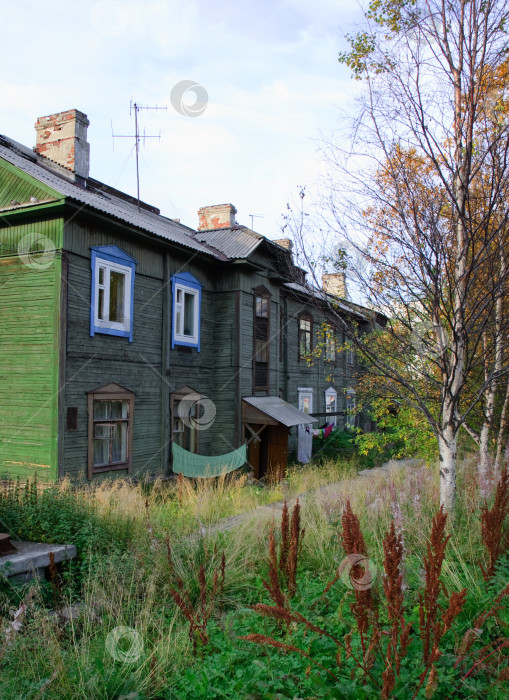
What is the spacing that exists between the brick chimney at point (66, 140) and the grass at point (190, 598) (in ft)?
28.2

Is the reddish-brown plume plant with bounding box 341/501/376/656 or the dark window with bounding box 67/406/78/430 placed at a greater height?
the dark window with bounding box 67/406/78/430

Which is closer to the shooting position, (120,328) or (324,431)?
(120,328)

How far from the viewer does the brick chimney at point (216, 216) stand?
18203 millimetres

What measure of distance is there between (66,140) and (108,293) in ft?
14.2

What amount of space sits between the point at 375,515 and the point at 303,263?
3311 millimetres

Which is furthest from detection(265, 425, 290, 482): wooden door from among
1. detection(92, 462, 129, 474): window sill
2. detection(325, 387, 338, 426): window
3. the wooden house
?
detection(325, 387, 338, 426): window

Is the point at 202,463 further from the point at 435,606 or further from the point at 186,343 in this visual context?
the point at 435,606

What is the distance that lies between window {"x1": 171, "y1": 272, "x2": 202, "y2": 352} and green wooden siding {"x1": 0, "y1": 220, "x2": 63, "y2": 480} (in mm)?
3679

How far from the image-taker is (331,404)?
2447 cm

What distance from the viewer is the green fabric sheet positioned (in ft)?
42.6

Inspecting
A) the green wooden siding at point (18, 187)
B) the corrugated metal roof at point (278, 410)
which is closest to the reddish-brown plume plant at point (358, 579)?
the green wooden siding at point (18, 187)

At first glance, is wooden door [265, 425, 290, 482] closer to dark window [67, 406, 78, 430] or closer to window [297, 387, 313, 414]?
window [297, 387, 313, 414]

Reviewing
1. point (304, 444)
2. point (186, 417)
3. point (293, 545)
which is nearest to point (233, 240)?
point (186, 417)

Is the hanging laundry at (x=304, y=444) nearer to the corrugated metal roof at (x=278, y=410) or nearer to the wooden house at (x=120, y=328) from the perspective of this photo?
the corrugated metal roof at (x=278, y=410)
